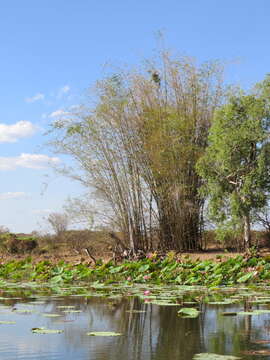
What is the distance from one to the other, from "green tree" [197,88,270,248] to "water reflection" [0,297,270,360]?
661 centimetres

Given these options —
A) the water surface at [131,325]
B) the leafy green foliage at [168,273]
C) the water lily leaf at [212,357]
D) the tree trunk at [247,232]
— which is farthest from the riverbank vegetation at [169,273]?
the water lily leaf at [212,357]

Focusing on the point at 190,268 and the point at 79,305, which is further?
the point at 190,268

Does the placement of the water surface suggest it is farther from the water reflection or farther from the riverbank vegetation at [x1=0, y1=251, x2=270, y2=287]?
the riverbank vegetation at [x1=0, y1=251, x2=270, y2=287]

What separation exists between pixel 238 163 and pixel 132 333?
8226 millimetres

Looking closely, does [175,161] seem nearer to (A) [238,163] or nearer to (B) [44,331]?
(A) [238,163]

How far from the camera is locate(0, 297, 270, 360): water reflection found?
269 centimetres

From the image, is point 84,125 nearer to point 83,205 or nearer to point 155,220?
point 83,205

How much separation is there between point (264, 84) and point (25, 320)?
9.04 metres

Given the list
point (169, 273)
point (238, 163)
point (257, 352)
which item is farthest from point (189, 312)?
point (238, 163)

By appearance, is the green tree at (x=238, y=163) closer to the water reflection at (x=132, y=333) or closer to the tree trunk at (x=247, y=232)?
the tree trunk at (x=247, y=232)

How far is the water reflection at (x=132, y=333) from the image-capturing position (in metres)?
2.69

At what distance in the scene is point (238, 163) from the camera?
11.0m

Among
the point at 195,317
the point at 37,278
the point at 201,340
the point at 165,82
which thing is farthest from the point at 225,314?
the point at 165,82

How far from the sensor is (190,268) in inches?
294
